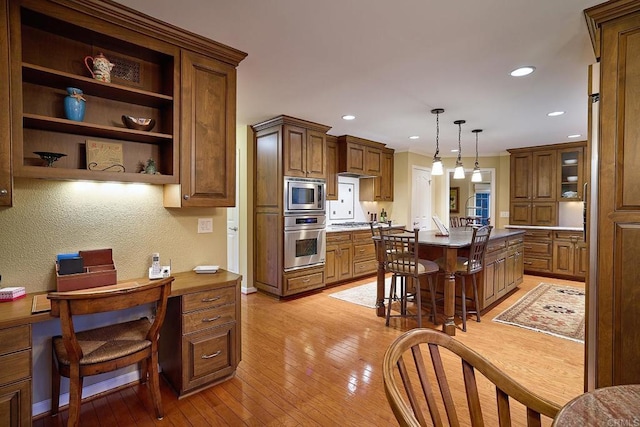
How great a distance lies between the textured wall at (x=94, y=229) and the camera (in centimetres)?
200

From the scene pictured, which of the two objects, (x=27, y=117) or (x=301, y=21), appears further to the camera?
(x=301, y=21)

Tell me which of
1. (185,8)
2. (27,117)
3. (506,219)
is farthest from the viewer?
(506,219)

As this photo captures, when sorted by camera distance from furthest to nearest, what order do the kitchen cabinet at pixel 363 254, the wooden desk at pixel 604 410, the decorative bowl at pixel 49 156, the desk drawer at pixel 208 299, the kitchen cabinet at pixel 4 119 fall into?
the kitchen cabinet at pixel 363 254 < the desk drawer at pixel 208 299 < the decorative bowl at pixel 49 156 < the kitchen cabinet at pixel 4 119 < the wooden desk at pixel 604 410

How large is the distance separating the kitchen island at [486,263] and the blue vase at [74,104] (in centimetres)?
294

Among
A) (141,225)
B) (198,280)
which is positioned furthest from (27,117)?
(198,280)

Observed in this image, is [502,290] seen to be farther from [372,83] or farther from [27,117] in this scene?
[27,117]

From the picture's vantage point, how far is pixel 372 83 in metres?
3.13

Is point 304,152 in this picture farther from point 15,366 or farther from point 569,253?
point 569,253

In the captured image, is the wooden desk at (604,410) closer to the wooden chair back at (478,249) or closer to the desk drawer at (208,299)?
the desk drawer at (208,299)

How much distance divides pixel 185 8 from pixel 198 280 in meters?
1.77

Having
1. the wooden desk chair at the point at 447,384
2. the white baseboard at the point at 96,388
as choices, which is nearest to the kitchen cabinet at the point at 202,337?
the white baseboard at the point at 96,388

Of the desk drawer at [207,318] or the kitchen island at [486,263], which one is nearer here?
the desk drawer at [207,318]

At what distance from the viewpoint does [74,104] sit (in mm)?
2010

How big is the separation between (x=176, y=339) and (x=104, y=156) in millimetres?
1324
